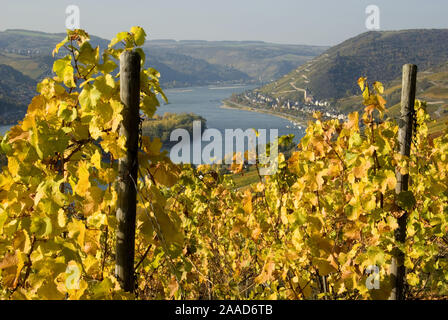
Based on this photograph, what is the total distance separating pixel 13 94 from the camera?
13875cm

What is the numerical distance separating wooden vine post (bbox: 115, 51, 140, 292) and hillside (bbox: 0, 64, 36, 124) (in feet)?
414

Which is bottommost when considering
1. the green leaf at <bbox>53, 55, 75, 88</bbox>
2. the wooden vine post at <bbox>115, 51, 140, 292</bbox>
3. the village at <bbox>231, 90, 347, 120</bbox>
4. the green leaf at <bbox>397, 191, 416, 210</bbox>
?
the green leaf at <bbox>397, 191, 416, 210</bbox>

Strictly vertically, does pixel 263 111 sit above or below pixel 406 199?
above

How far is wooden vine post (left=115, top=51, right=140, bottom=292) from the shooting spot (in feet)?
5.13

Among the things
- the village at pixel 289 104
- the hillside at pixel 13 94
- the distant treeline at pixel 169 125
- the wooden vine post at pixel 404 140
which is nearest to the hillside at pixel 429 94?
the village at pixel 289 104

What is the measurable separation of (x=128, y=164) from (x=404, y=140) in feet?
8.93

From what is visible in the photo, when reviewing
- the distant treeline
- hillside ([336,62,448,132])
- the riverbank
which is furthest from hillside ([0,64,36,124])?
hillside ([336,62,448,132])

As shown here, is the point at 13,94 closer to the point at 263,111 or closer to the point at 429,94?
the point at 263,111

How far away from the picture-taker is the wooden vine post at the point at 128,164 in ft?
5.13

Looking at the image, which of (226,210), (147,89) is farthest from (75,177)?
(226,210)

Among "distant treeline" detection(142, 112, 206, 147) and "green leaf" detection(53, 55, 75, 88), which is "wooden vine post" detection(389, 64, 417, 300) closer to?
"green leaf" detection(53, 55, 75, 88)

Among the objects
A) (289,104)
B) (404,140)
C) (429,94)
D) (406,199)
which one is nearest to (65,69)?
(406,199)

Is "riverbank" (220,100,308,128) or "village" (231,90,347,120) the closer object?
"riverbank" (220,100,308,128)

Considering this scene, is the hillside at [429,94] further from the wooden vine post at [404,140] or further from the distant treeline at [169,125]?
the wooden vine post at [404,140]
